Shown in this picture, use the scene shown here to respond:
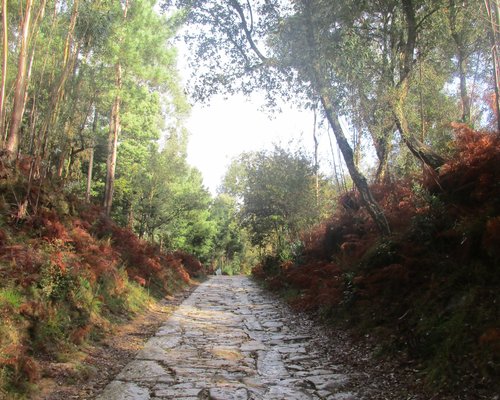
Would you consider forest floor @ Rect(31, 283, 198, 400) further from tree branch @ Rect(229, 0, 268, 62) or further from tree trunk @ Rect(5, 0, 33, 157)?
tree branch @ Rect(229, 0, 268, 62)

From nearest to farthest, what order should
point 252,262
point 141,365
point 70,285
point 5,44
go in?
1. point 141,365
2. point 70,285
3. point 5,44
4. point 252,262

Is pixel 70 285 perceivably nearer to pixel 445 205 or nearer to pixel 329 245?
pixel 445 205

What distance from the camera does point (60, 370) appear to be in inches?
191

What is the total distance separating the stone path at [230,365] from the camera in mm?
4559

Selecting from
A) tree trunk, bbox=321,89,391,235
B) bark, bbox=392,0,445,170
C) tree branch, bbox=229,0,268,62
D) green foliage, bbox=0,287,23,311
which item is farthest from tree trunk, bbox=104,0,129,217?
bark, bbox=392,0,445,170

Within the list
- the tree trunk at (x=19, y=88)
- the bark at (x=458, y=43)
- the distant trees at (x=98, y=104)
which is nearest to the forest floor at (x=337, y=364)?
the distant trees at (x=98, y=104)

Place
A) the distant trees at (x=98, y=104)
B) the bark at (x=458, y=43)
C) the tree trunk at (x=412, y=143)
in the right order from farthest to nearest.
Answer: the bark at (x=458, y=43) → the distant trees at (x=98, y=104) → the tree trunk at (x=412, y=143)

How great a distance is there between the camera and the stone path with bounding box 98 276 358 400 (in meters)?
4.56

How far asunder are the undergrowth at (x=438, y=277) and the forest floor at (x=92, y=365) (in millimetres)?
3537

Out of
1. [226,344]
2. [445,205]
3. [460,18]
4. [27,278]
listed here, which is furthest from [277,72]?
[27,278]

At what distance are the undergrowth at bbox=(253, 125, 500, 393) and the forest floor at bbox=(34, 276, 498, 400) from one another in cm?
17

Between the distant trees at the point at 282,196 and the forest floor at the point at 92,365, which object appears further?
the distant trees at the point at 282,196

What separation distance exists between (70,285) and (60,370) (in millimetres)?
2067

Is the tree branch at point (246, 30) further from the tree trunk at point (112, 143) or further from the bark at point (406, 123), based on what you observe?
the tree trunk at point (112, 143)
